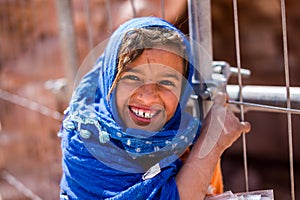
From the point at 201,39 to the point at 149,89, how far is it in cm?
13

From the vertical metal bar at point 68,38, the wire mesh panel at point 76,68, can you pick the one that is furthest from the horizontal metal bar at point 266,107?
the vertical metal bar at point 68,38

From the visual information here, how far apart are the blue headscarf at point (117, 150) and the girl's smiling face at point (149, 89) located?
2 centimetres

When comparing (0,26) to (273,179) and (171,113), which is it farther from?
(273,179)

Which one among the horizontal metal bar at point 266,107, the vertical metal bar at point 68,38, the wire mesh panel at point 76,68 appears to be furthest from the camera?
the wire mesh panel at point 76,68

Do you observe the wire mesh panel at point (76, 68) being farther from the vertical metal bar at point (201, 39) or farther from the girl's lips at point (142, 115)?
the girl's lips at point (142, 115)

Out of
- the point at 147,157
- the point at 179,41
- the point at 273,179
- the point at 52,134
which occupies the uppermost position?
the point at 179,41

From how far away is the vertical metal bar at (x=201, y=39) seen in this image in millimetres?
758

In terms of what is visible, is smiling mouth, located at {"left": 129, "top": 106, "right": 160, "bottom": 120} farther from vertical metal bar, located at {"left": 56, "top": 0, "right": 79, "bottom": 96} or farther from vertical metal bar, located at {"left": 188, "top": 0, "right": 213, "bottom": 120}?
vertical metal bar, located at {"left": 56, "top": 0, "right": 79, "bottom": 96}

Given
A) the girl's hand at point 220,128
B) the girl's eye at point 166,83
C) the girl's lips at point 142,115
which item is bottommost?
the girl's hand at point 220,128

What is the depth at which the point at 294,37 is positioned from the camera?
2732 mm

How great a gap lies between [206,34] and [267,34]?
210 centimetres

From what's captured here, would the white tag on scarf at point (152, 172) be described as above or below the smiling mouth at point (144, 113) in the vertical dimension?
below

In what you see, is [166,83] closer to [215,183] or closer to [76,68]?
[215,183]

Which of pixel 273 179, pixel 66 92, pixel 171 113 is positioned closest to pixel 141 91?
pixel 171 113
